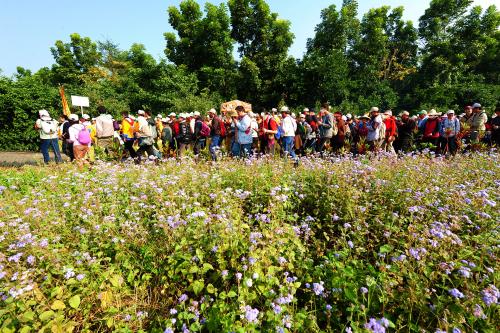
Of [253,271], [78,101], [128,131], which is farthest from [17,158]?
[253,271]

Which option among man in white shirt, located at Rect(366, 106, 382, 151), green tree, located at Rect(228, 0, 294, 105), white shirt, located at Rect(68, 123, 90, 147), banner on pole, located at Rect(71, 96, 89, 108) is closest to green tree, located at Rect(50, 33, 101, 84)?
green tree, located at Rect(228, 0, 294, 105)

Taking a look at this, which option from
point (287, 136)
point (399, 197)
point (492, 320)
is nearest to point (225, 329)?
point (492, 320)

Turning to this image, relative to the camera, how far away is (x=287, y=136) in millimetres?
8117

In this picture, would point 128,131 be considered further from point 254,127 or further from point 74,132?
point 254,127

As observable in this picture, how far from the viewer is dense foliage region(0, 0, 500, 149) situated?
19438 mm

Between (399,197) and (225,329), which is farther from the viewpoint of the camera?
(399,197)

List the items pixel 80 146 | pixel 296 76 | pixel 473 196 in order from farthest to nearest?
pixel 296 76 → pixel 80 146 → pixel 473 196

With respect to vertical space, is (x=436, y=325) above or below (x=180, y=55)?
below

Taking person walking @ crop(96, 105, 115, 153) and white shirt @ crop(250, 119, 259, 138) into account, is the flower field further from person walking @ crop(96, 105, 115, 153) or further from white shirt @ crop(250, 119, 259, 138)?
person walking @ crop(96, 105, 115, 153)

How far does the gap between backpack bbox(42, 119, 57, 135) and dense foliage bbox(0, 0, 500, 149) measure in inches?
390

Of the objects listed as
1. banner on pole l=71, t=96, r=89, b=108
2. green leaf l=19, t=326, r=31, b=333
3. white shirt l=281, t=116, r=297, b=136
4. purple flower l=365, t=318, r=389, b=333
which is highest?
banner on pole l=71, t=96, r=89, b=108

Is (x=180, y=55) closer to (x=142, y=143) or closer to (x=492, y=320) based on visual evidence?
(x=142, y=143)

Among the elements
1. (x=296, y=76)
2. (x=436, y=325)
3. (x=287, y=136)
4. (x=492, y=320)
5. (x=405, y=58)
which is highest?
(x=405, y=58)

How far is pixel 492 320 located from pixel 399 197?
1.76 m
